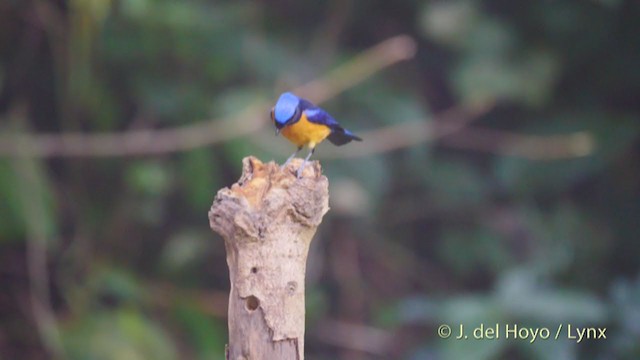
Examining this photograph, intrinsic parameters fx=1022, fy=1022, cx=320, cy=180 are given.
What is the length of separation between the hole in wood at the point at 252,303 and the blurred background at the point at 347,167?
8.09 ft

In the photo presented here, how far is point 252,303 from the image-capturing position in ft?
7.23

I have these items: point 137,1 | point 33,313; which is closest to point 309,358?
point 33,313

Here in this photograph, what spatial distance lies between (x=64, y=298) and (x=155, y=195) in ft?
2.18

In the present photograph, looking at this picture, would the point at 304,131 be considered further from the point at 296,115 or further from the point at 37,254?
the point at 37,254

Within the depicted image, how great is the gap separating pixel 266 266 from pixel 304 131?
38.7 inches

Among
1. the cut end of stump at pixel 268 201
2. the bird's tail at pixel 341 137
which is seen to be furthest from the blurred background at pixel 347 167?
the cut end of stump at pixel 268 201

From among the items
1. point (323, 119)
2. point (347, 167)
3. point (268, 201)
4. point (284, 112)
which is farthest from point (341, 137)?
point (347, 167)

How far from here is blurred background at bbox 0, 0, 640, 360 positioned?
4.75 m

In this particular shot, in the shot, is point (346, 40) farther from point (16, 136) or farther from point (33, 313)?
point (33, 313)

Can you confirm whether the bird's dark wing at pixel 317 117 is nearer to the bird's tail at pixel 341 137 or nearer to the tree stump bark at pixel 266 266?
the bird's tail at pixel 341 137

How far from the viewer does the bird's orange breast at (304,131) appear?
10.2ft

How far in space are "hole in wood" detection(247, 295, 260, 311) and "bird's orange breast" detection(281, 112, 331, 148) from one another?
3.21 ft

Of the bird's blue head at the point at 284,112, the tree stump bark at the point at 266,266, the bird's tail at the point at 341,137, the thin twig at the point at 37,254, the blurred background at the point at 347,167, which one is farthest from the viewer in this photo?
the blurred background at the point at 347,167

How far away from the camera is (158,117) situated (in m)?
5.01
